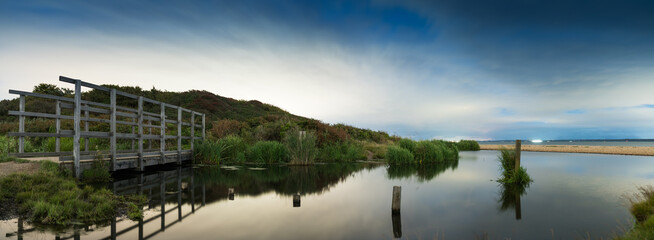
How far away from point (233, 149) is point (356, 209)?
1196 cm

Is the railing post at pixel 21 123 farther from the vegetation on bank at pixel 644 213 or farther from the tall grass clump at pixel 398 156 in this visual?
the tall grass clump at pixel 398 156

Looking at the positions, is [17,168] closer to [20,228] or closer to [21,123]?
[21,123]

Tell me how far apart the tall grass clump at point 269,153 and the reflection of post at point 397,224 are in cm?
1119

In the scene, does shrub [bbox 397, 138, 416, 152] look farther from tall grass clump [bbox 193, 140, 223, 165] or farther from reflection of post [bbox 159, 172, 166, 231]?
reflection of post [bbox 159, 172, 166, 231]

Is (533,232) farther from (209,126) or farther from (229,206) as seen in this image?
(209,126)

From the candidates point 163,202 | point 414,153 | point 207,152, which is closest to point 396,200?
point 163,202

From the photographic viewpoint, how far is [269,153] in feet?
58.6

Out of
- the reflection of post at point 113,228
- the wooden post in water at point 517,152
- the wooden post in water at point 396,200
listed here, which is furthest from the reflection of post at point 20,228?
the wooden post in water at point 517,152

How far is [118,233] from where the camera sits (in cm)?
540

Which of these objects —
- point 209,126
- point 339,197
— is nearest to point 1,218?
point 339,197

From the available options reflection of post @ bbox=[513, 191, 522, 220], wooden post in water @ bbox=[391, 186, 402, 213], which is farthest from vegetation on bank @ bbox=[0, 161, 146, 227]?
reflection of post @ bbox=[513, 191, 522, 220]

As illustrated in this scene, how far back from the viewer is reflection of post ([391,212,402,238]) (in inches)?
238

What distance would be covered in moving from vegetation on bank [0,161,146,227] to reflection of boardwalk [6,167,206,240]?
11.9 inches

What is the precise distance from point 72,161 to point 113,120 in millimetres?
2213
